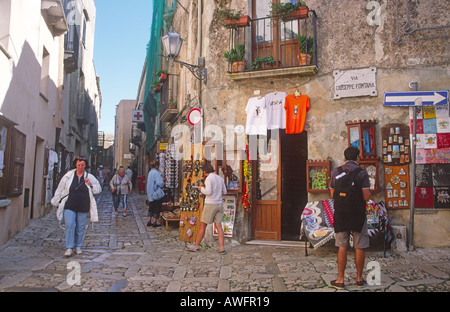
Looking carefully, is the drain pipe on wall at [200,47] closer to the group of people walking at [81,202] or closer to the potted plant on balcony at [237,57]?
the potted plant on balcony at [237,57]

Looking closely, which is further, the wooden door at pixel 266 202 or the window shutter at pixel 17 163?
the wooden door at pixel 266 202

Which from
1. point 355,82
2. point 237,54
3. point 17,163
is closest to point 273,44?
point 237,54

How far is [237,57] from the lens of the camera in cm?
821

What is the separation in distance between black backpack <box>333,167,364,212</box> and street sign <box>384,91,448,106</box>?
2912mm

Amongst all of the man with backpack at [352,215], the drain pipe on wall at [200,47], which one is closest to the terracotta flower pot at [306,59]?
the drain pipe on wall at [200,47]

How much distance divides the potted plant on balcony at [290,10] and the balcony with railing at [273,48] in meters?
0.03

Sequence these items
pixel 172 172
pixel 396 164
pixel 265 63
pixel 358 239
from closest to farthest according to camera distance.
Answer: pixel 358 239 < pixel 396 164 < pixel 265 63 < pixel 172 172

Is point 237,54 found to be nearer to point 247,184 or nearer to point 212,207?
point 247,184

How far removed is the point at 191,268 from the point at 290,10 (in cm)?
527

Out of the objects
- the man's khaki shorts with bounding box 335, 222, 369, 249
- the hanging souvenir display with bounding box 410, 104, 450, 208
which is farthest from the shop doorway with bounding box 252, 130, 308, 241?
the man's khaki shorts with bounding box 335, 222, 369, 249

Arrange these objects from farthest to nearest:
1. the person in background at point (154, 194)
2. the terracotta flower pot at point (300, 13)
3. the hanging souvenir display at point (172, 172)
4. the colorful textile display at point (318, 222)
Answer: the hanging souvenir display at point (172, 172), the person in background at point (154, 194), the terracotta flower pot at point (300, 13), the colorful textile display at point (318, 222)

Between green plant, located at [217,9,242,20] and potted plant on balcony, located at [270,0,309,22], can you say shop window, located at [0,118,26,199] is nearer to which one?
green plant, located at [217,9,242,20]

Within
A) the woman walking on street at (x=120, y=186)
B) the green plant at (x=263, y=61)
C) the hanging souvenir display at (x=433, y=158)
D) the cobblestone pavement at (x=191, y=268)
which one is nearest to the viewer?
the cobblestone pavement at (x=191, y=268)

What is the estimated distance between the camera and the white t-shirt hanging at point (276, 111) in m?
7.90
